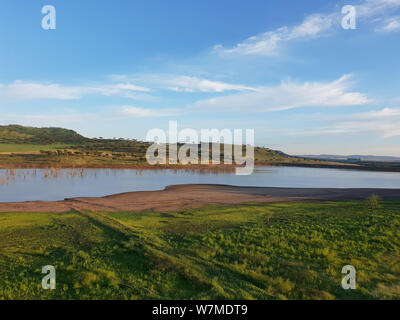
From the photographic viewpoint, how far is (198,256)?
12938mm

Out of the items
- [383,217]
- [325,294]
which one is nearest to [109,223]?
[325,294]

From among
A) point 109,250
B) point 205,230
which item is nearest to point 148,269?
point 109,250

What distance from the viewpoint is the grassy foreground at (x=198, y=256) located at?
9508 mm

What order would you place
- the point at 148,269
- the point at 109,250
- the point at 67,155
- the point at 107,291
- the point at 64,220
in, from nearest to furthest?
the point at 107,291
the point at 148,269
the point at 109,250
the point at 64,220
the point at 67,155

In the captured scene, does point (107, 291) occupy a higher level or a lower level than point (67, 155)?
lower

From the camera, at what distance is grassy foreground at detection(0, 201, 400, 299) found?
9508 millimetres

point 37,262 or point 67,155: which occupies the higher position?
point 67,155
